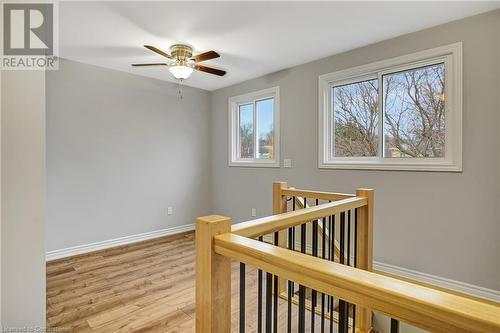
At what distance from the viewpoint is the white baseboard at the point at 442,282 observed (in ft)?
7.64

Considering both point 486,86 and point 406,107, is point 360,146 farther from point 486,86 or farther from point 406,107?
point 486,86

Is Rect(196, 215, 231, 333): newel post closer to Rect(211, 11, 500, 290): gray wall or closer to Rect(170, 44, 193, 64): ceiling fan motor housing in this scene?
Rect(170, 44, 193, 64): ceiling fan motor housing

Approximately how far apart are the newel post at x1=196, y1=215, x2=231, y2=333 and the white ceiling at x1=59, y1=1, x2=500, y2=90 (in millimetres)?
2001

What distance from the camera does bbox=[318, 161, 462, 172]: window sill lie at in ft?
8.24

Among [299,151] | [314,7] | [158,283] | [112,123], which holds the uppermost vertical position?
[314,7]

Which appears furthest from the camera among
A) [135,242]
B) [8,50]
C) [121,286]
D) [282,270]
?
[135,242]

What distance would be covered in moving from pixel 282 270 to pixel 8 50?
5.94ft

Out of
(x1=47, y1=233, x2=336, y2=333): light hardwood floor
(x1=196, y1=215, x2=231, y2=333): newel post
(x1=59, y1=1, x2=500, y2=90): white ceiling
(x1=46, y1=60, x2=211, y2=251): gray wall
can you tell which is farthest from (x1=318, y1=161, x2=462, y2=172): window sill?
(x1=196, y1=215, x2=231, y2=333): newel post

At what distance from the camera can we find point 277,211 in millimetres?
2451

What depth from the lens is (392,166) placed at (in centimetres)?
285

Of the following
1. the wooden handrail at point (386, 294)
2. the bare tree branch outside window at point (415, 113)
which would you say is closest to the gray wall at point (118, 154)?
the bare tree branch outside window at point (415, 113)

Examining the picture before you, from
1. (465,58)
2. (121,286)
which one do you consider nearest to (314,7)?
(465,58)

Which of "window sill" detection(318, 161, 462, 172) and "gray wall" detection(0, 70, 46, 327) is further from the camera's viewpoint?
"window sill" detection(318, 161, 462, 172)

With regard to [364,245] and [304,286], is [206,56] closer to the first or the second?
→ [364,245]
